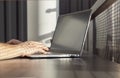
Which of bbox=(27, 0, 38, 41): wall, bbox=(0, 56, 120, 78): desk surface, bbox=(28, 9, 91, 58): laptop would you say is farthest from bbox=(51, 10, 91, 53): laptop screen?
bbox=(27, 0, 38, 41): wall

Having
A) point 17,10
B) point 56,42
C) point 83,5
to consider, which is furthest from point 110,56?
point 17,10

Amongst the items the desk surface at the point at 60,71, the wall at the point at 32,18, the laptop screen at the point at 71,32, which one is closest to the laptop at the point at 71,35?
the laptop screen at the point at 71,32

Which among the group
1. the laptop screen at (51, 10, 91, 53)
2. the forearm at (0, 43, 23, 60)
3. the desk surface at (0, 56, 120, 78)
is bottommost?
the desk surface at (0, 56, 120, 78)

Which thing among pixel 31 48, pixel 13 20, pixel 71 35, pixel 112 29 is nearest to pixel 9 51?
pixel 31 48

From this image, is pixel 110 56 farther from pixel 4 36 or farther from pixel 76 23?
pixel 4 36

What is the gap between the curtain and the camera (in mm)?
2943

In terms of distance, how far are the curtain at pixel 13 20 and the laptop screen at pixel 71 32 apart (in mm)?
1423

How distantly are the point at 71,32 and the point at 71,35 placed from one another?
2cm

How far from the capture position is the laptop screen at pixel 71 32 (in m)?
1.15

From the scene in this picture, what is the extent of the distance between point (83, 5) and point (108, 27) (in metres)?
1.61

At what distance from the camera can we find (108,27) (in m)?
1.30

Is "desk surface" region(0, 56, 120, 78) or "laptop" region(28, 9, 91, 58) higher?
"laptop" region(28, 9, 91, 58)

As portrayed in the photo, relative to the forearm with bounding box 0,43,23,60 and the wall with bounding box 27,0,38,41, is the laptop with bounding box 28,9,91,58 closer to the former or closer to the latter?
the forearm with bounding box 0,43,23,60

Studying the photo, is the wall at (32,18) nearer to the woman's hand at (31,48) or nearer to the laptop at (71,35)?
the laptop at (71,35)
